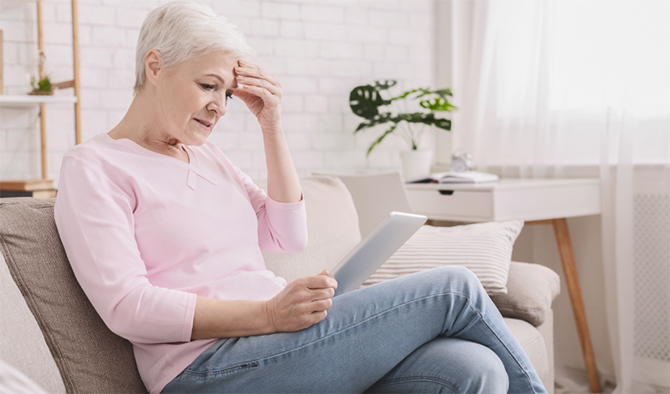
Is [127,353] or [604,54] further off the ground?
[604,54]

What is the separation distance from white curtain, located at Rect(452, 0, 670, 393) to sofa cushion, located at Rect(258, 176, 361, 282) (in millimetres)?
1087

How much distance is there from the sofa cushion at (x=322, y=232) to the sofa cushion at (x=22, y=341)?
2.15 ft

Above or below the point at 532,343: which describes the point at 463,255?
above

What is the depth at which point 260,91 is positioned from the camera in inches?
48.3

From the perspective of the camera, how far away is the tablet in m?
1.06

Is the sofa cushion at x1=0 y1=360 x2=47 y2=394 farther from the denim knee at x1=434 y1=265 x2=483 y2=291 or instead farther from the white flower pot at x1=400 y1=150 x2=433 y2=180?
the white flower pot at x1=400 y1=150 x2=433 y2=180

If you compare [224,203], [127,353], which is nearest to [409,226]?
[224,203]

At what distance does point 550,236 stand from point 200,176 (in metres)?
1.86

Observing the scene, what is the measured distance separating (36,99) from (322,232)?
1180 mm

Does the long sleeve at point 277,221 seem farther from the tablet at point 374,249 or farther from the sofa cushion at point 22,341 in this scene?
the sofa cushion at point 22,341

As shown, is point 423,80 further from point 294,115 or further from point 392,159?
point 294,115

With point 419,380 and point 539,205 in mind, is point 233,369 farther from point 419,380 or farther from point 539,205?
point 539,205

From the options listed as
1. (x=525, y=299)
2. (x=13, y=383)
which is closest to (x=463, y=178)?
(x=525, y=299)

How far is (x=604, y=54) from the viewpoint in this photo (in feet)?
7.66
